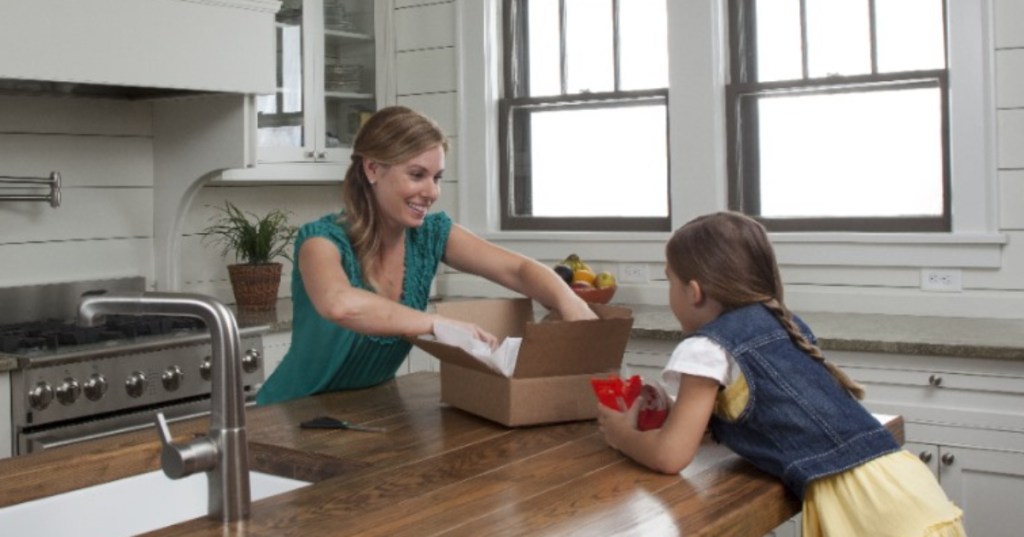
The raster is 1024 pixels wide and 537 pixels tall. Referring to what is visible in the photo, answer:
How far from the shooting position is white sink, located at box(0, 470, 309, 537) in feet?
6.23

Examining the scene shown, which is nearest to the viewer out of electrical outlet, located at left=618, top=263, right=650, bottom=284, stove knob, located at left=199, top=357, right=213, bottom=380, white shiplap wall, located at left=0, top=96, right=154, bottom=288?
stove knob, located at left=199, top=357, right=213, bottom=380

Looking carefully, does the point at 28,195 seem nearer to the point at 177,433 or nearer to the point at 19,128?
the point at 19,128

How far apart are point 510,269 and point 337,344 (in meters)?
0.46

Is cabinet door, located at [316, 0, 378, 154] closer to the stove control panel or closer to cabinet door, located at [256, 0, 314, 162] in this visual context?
cabinet door, located at [256, 0, 314, 162]

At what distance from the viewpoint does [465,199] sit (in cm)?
482

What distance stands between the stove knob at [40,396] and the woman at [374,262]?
2.51 ft

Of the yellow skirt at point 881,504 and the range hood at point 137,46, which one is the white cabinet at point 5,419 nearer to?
the range hood at point 137,46

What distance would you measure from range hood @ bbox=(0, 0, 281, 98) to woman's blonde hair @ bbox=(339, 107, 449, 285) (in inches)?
48.0

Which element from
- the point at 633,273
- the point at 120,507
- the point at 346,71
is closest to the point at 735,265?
the point at 120,507

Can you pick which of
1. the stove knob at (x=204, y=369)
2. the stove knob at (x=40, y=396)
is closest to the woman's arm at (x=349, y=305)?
the stove knob at (x=40, y=396)

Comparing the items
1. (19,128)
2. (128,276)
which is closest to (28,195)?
(19,128)

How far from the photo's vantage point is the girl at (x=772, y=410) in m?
1.80

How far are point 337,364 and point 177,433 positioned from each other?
1.45ft

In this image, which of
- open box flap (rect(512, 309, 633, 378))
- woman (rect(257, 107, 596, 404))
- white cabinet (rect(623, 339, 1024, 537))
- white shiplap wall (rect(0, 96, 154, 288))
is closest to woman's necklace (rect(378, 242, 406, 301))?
woman (rect(257, 107, 596, 404))
